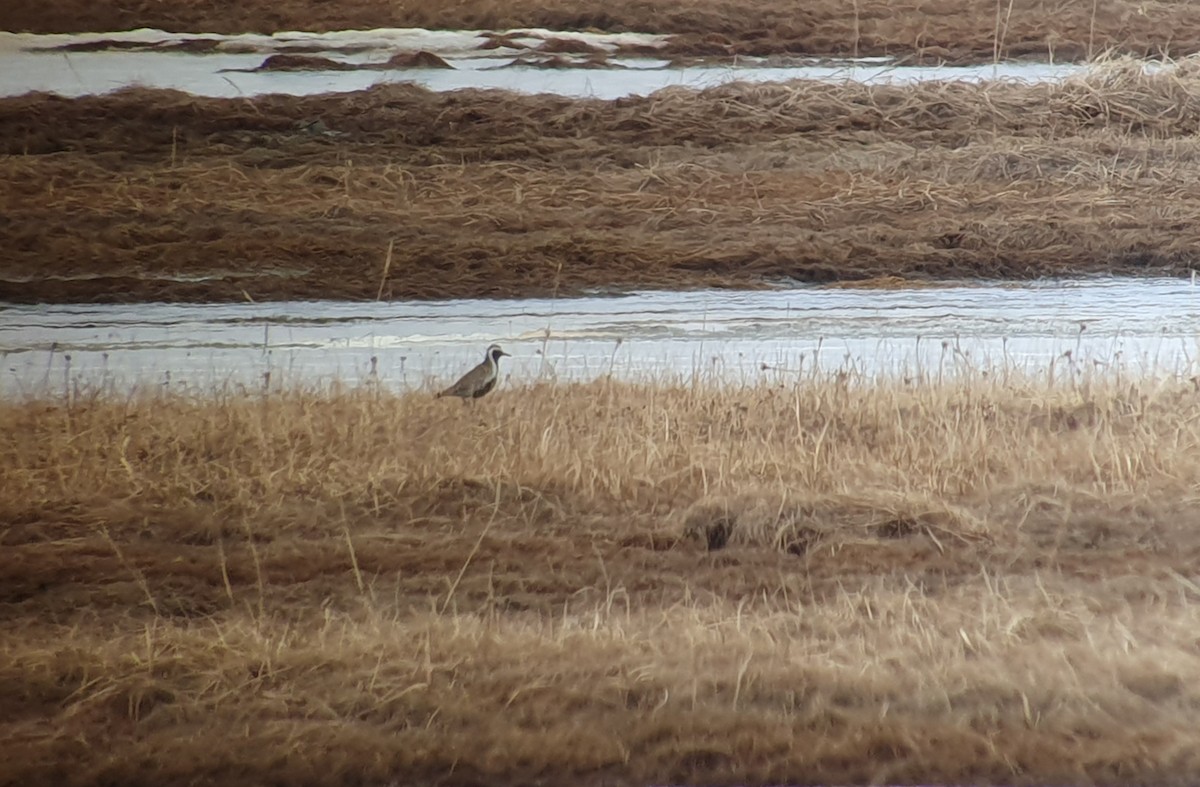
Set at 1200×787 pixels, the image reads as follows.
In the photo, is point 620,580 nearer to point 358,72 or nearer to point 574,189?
point 574,189

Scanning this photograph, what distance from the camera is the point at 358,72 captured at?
1.98 metres

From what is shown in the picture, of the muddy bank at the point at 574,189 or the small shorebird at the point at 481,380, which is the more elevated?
the muddy bank at the point at 574,189

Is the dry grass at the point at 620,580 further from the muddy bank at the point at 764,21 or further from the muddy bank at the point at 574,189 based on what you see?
the muddy bank at the point at 764,21

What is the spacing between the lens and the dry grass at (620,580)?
184 cm

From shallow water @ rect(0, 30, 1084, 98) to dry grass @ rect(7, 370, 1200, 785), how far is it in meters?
0.52

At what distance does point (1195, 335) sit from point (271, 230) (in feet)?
5.07

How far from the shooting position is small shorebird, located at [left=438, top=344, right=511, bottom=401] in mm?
1950

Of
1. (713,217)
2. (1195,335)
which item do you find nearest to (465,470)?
(713,217)

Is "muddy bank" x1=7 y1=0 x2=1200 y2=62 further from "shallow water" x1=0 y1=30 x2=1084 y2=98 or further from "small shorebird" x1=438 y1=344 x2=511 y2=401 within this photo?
"small shorebird" x1=438 y1=344 x2=511 y2=401

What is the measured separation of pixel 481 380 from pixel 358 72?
0.55 meters

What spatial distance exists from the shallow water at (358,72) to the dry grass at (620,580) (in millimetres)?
516

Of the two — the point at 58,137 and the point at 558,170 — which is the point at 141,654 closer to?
the point at 58,137

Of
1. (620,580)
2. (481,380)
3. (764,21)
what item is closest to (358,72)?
(481,380)

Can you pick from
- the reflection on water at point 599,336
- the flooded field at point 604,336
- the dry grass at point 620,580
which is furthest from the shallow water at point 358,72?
the dry grass at point 620,580
